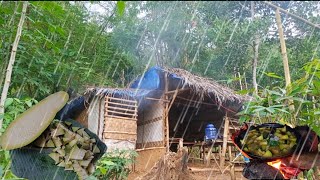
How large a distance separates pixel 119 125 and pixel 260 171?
717 cm

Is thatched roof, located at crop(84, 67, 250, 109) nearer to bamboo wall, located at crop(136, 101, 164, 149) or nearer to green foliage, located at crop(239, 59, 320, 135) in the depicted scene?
bamboo wall, located at crop(136, 101, 164, 149)

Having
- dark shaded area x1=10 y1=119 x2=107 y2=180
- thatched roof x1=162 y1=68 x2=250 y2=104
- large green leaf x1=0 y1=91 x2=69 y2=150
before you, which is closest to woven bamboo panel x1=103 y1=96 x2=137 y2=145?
thatched roof x1=162 y1=68 x2=250 y2=104

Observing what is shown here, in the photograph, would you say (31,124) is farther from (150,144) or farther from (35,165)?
(150,144)

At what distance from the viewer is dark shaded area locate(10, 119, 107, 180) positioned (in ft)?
6.79

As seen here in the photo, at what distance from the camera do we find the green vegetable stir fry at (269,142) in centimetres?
186

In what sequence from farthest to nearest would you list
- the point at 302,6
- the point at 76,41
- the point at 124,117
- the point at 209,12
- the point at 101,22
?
the point at 209,12 → the point at 101,22 → the point at 302,6 → the point at 76,41 → the point at 124,117

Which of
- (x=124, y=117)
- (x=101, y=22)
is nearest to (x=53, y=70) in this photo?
(x=124, y=117)

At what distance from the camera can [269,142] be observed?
1.88 meters

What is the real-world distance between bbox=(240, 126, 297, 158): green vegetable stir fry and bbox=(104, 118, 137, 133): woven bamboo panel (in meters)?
6.91

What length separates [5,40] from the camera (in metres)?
2.69

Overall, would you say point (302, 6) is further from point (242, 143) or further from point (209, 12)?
point (242, 143)

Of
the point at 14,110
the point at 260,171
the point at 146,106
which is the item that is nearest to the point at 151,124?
the point at 146,106

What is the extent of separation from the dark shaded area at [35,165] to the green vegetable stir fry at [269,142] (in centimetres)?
112

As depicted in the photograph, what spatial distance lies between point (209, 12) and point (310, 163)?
14756 millimetres
